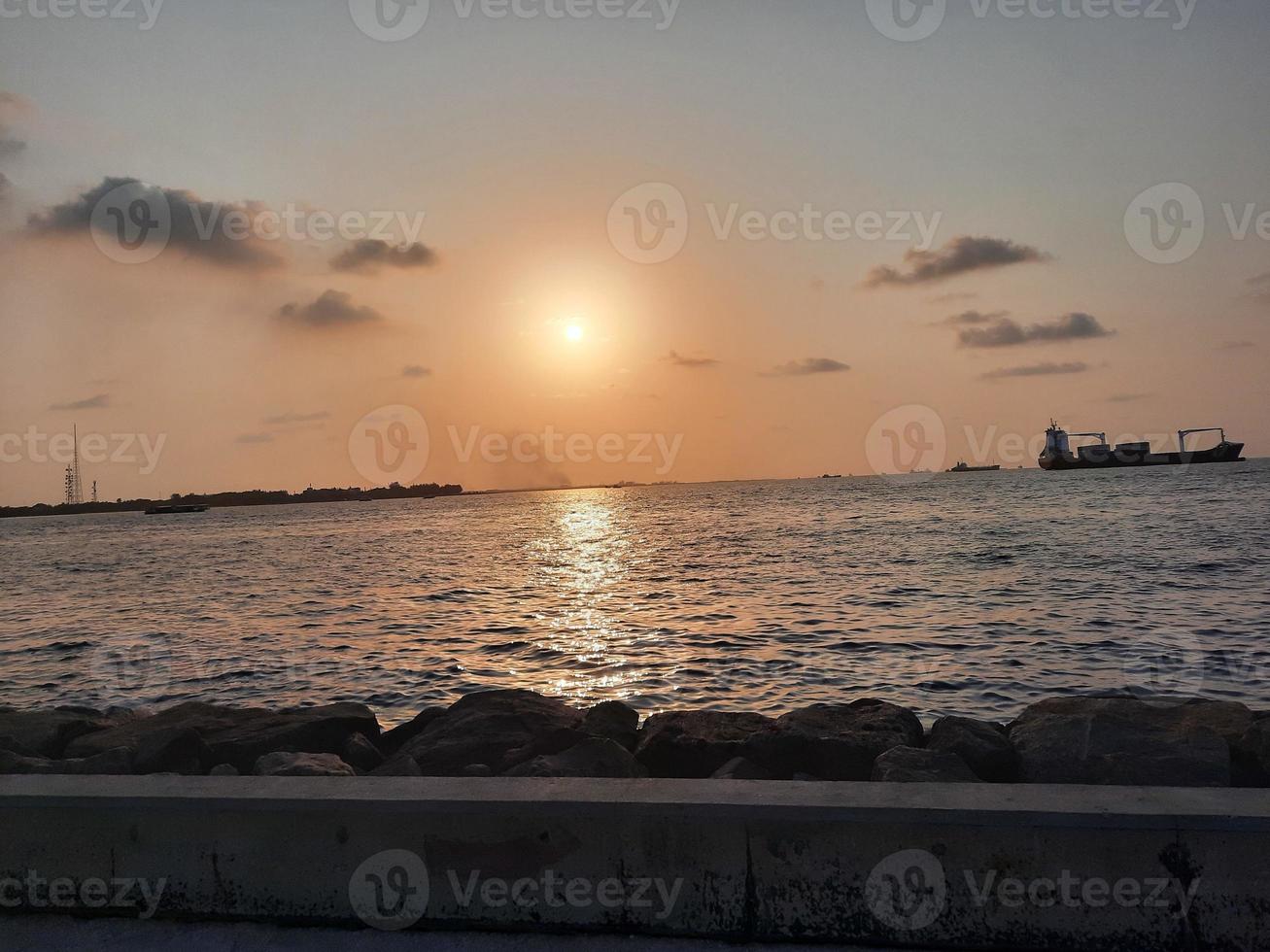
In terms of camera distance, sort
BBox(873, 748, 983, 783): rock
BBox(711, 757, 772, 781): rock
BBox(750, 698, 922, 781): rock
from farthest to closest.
A: BBox(750, 698, 922, 781): rock, BBox(711, 757, 772, 781): rock, BBox(873, 748, 983, 783): rock

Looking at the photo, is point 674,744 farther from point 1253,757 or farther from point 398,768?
point 1253,757

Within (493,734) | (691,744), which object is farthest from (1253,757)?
(493,734)

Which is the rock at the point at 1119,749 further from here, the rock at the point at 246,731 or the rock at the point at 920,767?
the rock at the point at 246,731

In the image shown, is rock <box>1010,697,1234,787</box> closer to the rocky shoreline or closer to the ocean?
the rocky shoreline

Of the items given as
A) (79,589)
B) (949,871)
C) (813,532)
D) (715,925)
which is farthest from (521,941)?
(813,532)

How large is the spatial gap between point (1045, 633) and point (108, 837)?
56.1 ft

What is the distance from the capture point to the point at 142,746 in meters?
7.08

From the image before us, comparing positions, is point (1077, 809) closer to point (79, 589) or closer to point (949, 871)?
point (949, 871)

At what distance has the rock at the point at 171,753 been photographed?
6930mm

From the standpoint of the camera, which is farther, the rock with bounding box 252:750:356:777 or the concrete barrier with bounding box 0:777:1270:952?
the rock with bounding box 252:750:356:777

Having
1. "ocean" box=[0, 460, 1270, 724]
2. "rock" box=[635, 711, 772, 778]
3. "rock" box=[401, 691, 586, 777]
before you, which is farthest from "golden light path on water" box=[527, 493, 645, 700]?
"rock" box=[635, 711, 772, 778]

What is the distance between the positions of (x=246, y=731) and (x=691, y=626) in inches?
501

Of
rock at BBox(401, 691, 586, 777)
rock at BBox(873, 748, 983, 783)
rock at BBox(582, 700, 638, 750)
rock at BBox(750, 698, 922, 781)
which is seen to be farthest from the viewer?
rock at BBox(582, 700, 638, 750)

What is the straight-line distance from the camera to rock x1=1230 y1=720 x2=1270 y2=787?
20.6 feet
